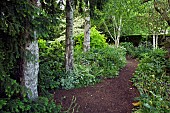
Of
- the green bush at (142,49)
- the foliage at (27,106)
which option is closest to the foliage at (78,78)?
the foliage at (27,106)

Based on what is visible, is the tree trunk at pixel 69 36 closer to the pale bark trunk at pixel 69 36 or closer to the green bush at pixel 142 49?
the pale bark trunk at pixel 69 36

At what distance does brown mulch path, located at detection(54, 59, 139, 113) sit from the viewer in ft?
16.0

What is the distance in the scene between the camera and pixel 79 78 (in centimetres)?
646

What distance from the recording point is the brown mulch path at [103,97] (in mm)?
4879

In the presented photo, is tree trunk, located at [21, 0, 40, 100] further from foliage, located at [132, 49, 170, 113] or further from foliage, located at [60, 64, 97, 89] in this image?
foliage, located at [60, 64, 97, 89]

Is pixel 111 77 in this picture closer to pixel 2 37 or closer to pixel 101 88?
pixel 101 88

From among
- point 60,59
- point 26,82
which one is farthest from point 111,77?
point 26,82

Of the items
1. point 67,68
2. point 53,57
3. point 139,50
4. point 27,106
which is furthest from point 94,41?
point 27,106

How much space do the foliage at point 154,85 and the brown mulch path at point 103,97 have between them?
35 cm

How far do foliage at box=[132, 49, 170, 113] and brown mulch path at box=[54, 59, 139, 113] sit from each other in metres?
0.35

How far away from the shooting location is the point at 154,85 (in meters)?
5.66

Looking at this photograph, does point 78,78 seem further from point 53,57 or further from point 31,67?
point 31,67

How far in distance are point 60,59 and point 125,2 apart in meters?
6.46

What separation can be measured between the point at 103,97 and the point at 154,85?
4.78 ft
